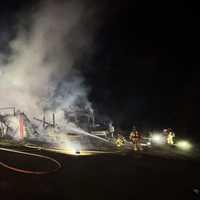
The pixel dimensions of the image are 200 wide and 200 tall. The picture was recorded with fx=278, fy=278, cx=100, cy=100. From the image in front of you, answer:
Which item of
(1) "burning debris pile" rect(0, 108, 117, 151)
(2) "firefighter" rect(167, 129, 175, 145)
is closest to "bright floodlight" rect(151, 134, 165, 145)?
(2) "firefighter" rect(167, 129, 175, 145)

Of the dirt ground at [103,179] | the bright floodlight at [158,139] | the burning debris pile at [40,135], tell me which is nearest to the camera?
the dirt ground at [103,179]

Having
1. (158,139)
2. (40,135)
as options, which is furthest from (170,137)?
(40,135)

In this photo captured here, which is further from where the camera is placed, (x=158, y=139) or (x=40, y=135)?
(x=158, y=139)

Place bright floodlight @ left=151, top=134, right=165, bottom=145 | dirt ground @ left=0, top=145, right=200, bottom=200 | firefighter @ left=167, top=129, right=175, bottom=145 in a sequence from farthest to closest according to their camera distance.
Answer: bright floodlight @ left=151, top=134, right=165, bottom=145 → firefighter @ left=167, top=129, right=175, bottom=145 → dirt ground @ left=0, top=145, right=200, bottom=200

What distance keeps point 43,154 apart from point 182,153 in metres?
10.8

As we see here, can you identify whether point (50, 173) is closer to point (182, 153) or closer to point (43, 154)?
point (43, 154)

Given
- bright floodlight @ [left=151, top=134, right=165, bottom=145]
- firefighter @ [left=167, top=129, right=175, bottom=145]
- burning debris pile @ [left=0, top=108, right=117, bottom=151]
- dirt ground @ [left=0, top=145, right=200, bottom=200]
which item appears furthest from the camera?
bright floodlight @ [left=151, top=134, right=165, bottom=145]

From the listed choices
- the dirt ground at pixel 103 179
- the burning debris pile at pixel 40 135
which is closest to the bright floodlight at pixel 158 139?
the burning debris pile at pixel 40 135

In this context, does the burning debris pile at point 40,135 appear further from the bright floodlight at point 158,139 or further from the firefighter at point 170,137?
the firefighter at point 170,137

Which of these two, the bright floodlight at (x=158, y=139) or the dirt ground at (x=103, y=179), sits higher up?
the bright floodlight at (x=158, y=139)

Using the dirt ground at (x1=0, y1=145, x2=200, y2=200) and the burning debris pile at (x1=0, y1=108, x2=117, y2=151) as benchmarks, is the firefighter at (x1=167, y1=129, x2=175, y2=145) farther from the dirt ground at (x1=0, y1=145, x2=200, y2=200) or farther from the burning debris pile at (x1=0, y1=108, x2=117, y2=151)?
the dirt ground at (x1=0, y1=145, x2=200, y2=200)

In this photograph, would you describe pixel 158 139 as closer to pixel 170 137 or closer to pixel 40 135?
pixel 170 137

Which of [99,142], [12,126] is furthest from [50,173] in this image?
[99,142]

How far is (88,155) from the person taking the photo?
1884cm
